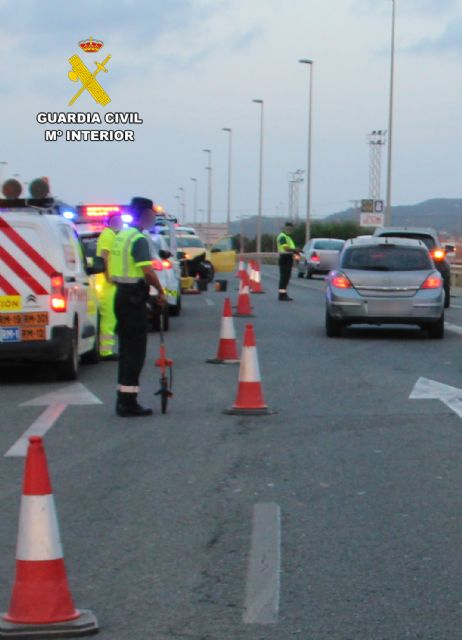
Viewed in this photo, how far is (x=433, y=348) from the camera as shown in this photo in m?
18.6

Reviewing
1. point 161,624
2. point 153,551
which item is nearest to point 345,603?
point 161,624

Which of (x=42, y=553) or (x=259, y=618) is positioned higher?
(x=42, y=553)

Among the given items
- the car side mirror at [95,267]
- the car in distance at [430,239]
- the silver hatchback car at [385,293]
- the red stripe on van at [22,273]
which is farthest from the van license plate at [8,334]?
the car in distance at [430,239]

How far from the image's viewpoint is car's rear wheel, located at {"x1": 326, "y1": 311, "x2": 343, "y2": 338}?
20.1 m

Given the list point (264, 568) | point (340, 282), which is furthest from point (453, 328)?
point (264, 568)

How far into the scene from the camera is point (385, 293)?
779 inches

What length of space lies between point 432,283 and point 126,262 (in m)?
9.33

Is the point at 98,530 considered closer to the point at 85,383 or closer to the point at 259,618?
the point at 259,618

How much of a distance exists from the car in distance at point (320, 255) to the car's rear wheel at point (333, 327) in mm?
26545

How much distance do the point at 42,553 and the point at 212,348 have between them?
1319cm

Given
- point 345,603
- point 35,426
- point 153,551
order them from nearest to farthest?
point 345,603, point 153,551, point 35,426

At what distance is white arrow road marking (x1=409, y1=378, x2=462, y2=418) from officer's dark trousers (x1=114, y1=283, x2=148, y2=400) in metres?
2.88

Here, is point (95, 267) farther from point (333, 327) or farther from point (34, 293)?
point (333, 327)

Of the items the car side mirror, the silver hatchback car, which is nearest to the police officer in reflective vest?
the car side mirror
